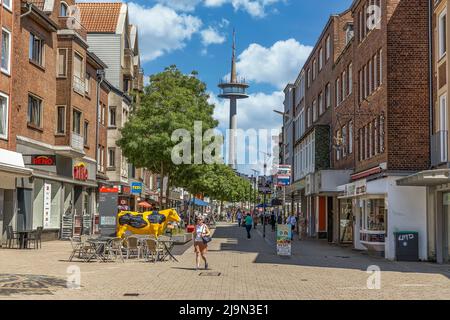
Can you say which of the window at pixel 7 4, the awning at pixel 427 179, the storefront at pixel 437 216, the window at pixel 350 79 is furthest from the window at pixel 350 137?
the window at pixel 7 4

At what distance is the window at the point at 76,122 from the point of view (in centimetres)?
3683

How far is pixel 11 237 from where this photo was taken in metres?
27.9

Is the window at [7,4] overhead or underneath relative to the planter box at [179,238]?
overhead

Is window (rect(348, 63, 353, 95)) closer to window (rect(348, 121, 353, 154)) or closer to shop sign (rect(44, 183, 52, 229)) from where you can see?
window (rect(348, 121, 353, 154))

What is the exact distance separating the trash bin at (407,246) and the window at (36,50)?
1795 cm

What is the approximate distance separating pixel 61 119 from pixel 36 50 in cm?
444

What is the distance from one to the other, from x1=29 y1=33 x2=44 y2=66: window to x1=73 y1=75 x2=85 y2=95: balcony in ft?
12.5

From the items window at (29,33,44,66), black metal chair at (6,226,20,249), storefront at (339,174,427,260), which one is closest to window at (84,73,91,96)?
window at (29,33,44,66)

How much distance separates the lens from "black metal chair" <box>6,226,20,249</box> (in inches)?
1085

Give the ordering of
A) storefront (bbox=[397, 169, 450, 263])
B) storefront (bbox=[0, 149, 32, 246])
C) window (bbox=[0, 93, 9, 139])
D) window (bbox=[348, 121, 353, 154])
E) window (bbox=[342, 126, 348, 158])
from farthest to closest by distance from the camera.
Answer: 1. window (bbox=[342, 126, 348, 158])
2. window (bbox=[348, 121, 353, 154])
3. window (bbox=[0, 93, 9, 139])
4. storefront (bbox=[0, 149, 32, 246])
5. storefront (bbox=[397, 169, 450, 263])

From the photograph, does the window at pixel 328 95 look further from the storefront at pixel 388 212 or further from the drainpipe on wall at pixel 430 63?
the drainpipe on wall at pixel 430 63

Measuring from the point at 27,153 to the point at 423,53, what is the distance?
17.3m
